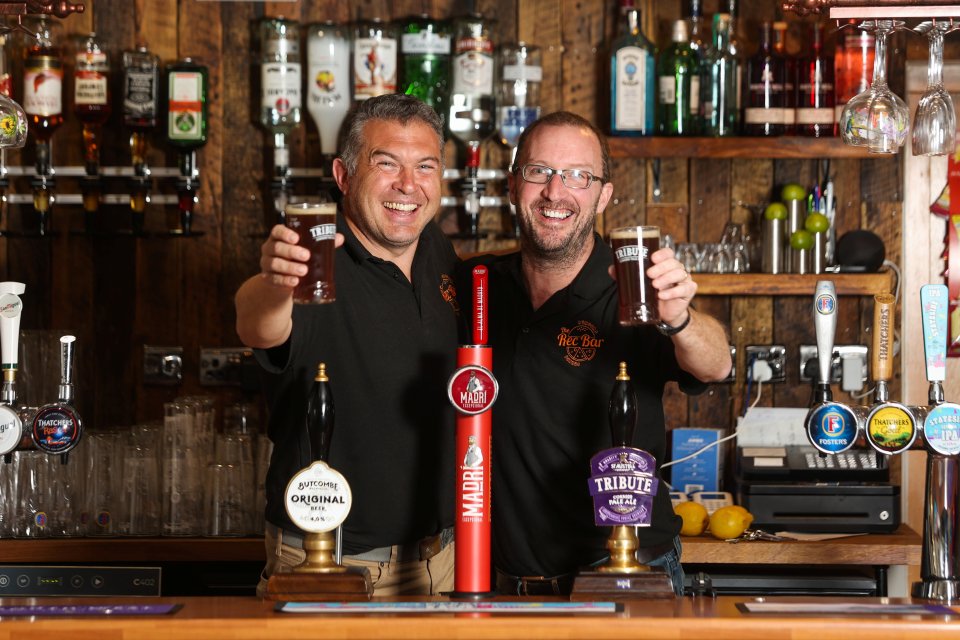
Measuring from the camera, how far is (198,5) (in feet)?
12.1

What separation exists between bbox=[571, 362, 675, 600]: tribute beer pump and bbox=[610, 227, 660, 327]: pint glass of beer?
21 cm

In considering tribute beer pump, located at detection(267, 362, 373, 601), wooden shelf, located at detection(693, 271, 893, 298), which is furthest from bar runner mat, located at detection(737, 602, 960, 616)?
wooden shelf, located at detection(693, 271, 893, 298)

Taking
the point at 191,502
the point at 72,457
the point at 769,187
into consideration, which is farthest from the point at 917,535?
the point at 72,457

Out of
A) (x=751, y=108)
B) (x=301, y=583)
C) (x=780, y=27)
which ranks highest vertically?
(x=780, y=27)

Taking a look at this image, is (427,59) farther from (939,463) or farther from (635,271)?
(939,463)

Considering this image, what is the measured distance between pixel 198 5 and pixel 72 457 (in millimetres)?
1478

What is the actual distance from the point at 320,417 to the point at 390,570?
47 centimetres

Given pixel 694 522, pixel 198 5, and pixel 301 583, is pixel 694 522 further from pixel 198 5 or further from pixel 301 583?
pixel 198 5

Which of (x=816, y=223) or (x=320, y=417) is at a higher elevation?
(x=816, y=223)

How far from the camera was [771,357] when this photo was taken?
3668 mm

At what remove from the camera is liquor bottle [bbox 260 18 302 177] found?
3547 mm

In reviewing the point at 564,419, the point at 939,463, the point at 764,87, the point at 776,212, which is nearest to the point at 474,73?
the point at 764,87

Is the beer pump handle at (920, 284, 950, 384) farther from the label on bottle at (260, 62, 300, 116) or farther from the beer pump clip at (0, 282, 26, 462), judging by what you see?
the label on bottle at (260, 62, 300, 116)

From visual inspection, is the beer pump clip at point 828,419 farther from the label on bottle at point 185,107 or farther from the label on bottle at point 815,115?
the label on bottle at point 185,107
